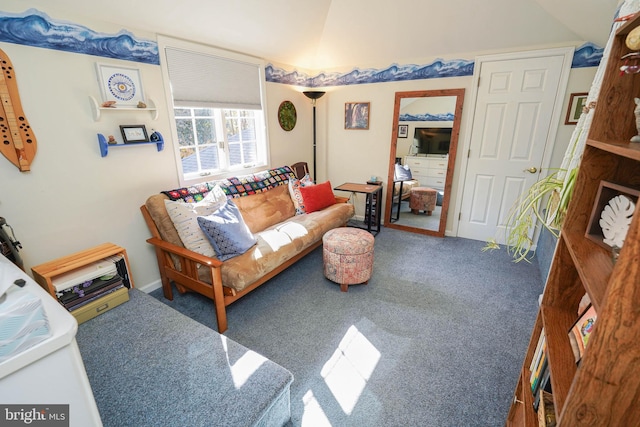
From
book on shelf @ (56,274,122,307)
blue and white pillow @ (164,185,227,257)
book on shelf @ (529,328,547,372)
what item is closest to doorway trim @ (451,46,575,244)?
book on shelf @ (529,328,547,372)

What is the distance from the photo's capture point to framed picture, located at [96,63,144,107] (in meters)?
2.11

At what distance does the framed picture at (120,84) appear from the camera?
2105 millimetres

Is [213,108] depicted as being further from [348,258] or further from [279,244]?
[348,258]

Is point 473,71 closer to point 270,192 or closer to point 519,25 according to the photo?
point 519,25

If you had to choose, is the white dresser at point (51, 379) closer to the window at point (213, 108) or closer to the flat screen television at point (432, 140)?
the window at point (213, 108)

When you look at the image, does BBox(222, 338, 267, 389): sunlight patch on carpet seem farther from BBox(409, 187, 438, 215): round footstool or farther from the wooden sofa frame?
BBox(409, 187, 438, 215): round footstool

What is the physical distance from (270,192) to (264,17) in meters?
1.73

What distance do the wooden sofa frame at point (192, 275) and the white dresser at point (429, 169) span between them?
2.29 m

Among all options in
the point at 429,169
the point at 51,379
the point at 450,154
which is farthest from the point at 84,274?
the point at 450,154

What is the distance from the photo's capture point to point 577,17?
2465 millimetres

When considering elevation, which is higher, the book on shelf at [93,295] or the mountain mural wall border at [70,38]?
the mountain mural wall border at [70,38]

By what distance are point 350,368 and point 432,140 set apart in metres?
2.90

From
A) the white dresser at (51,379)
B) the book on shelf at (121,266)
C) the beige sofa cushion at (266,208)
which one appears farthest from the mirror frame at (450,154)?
the white dresser at (51,379)

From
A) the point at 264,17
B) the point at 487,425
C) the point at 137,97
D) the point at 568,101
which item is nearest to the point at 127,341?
the point at 137,97
